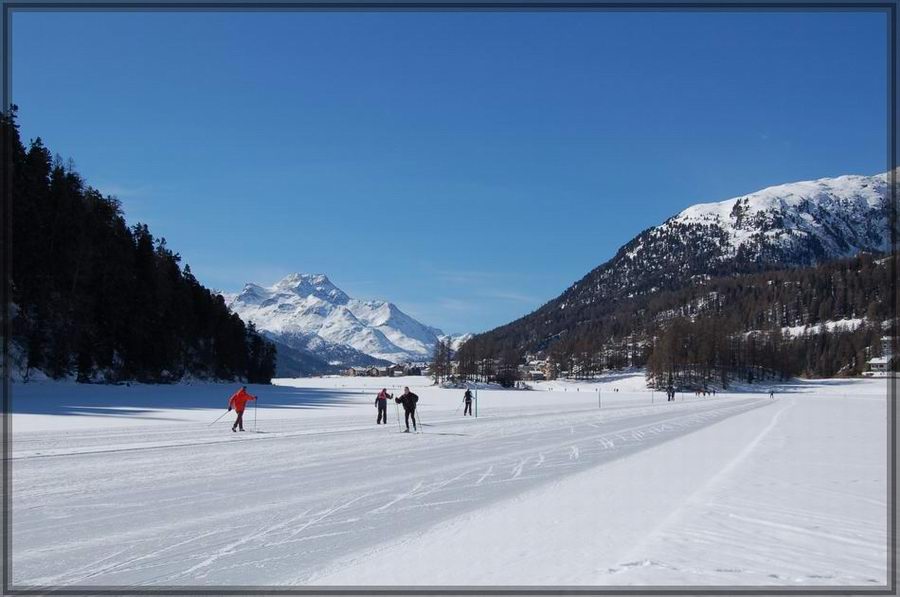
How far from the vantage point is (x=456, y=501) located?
11.2 meters

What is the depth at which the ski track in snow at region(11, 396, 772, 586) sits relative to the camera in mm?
7297

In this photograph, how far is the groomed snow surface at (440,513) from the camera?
271 inches

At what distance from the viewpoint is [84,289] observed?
61.4m

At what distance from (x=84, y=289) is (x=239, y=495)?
58.5 m

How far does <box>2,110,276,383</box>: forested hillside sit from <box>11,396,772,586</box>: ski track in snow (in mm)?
33743

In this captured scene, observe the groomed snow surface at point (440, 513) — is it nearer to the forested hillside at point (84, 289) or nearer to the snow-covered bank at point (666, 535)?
the snow-covered bank at point (666, 535)

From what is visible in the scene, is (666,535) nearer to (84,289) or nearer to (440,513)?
(440,513)

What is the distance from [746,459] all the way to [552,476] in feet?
20.4

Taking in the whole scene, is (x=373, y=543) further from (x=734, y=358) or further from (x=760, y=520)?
(x=734, y=358)

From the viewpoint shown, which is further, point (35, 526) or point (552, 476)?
point (552, 476)

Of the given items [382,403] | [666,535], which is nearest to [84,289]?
[382,403]

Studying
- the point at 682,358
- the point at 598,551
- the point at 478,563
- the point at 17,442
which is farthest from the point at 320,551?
the point at 682,358

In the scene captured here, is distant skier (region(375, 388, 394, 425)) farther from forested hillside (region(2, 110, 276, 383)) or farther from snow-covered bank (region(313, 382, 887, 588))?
forested hillside (region(2, 110, 276, 383))

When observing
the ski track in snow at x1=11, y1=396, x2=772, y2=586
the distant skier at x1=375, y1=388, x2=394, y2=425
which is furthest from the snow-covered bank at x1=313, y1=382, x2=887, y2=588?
the distant skier at x1=375, y1=388, x2=394, y2=425
